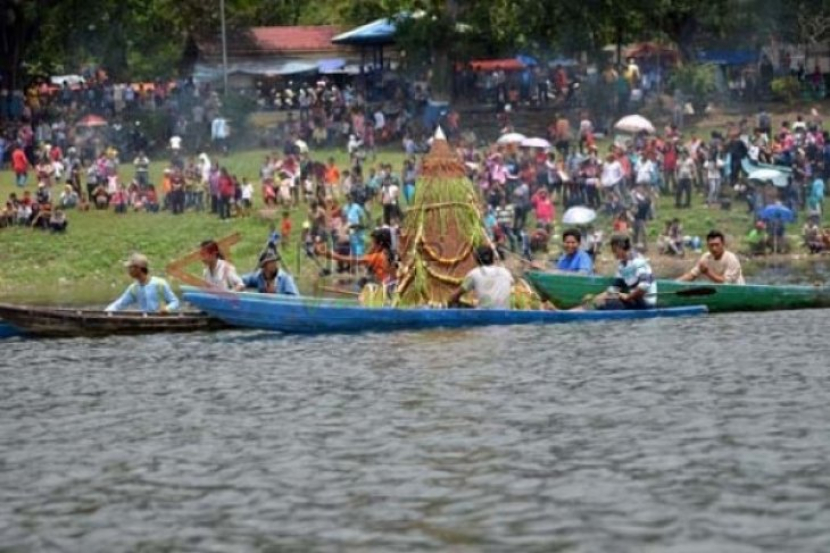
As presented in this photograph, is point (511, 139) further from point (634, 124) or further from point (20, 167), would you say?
point (20, 167)

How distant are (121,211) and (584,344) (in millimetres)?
20128

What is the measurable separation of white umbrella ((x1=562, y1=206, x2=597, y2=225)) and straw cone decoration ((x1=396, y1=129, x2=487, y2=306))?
42.2 feet

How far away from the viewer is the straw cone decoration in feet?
85.3

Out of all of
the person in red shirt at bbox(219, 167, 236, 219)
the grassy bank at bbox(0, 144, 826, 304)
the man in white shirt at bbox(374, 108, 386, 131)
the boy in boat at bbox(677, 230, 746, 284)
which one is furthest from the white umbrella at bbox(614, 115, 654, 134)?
the boy in boat at bbox(677, 230, 746, 284)

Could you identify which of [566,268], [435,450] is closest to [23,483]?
[435,450]

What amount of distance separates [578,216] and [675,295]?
12360mm

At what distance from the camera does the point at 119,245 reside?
39.6m

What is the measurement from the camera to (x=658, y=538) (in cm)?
1325

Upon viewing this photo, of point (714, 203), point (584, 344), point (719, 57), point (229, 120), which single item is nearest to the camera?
point (584, 344)

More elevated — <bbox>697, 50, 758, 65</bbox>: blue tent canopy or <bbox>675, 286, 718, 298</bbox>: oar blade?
<bbox>697, 50, 758, 65</bbox>: blue tent canopy

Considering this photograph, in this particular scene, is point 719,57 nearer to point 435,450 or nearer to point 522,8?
point 522,8

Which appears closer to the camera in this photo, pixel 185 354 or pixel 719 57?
pixel 185 354

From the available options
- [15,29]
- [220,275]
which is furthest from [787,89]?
[220,275]

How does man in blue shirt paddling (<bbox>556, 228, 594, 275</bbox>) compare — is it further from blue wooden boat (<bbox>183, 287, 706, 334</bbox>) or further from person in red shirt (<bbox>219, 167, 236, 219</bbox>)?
person in red shirt (<bbox>219, 167, 236, 219</bbox>)
